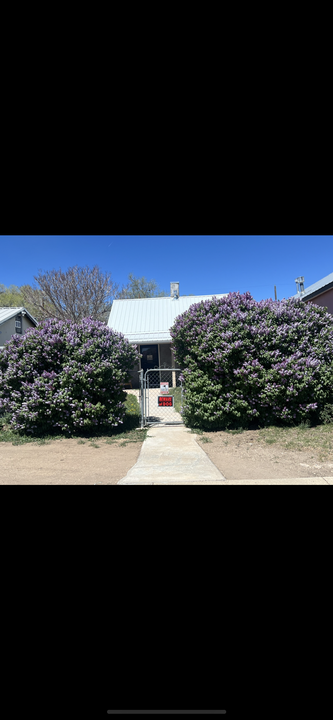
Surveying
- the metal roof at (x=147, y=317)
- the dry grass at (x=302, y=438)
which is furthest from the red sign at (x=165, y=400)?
the metal roof at (x=147, y=317)

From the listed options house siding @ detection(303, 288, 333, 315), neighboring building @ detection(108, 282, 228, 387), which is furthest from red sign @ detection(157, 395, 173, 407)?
neighboring building @ detection(108, 282, 228, 387)

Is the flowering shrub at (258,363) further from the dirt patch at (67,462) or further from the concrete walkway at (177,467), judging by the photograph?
the dirt patch at (67,462)

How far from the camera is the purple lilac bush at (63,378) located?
6086 millimetres

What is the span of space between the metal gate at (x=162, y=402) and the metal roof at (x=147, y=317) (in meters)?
1.58

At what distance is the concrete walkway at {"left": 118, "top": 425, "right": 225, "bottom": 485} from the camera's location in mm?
3967

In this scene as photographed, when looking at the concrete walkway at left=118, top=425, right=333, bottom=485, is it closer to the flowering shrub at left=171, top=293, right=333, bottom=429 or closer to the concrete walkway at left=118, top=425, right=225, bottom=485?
the concrete walkway at left=118, top=425, right=225, bottom=485

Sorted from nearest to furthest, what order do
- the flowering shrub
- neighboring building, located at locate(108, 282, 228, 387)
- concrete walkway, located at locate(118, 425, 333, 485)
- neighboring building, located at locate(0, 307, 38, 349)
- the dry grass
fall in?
concrete walkway, located at locate(118, 425, 333, 485)
the dry grass
the flowering shrub
neighboring building, located at locate(108, 282, 228, 387)
neighboring building, located at locate(0, 307, 38, 349)

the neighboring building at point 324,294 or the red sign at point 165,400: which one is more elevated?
the neighboring building at point 324,294

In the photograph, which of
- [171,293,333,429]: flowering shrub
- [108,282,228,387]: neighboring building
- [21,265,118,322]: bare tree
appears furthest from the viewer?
[21,265,118,322]: bare tree

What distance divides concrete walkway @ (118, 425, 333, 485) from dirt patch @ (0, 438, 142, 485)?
19cm

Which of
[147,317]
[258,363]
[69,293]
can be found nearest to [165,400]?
[258,363]

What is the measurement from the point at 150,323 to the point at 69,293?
810 cm
